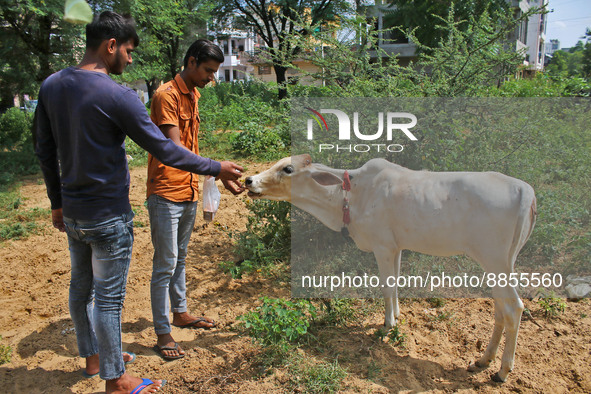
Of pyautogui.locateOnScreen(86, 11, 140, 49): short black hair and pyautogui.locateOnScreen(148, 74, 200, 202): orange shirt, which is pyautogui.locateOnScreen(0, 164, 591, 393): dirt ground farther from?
pyautogui.locateOnScreen(86, 11, 140, 49): short black hair

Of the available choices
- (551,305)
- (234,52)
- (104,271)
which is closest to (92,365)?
(104,271)

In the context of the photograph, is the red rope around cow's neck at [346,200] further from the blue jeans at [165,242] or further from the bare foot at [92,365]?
the bare foot at [92,365]

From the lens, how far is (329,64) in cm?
475

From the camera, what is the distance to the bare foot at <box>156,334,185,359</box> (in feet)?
10.8

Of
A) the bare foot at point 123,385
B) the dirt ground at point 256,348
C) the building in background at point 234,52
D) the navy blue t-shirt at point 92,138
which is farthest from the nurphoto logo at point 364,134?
the building in background at point 234,52

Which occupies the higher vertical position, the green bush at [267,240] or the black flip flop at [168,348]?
the green bush at [267,240]

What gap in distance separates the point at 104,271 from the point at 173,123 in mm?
1054

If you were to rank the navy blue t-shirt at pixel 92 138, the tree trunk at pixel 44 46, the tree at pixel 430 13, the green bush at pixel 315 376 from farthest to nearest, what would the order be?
the tree at pixel 430 13 → the tree trunk at pixel 44 46 → the green bush at pixel 315 376 → the navy blue t-shirt at pixel 92 138

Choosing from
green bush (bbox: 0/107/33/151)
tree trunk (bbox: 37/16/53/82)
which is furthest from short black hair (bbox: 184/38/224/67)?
green bush (bbox: 0/107/33/151)

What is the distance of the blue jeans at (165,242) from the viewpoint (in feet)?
10.3

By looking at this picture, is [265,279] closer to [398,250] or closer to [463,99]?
[398,250]

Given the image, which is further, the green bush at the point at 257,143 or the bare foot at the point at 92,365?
the green bush at the point at 257,143

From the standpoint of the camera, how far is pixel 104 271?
2625mm

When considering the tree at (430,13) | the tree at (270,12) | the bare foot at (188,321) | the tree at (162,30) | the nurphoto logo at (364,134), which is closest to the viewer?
the bare foot at (188,321)
